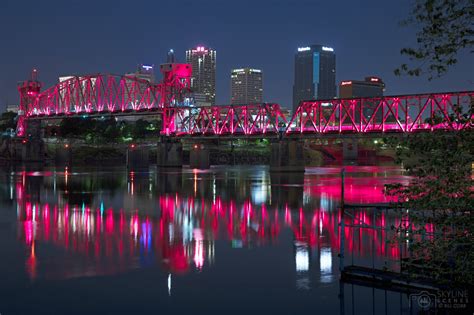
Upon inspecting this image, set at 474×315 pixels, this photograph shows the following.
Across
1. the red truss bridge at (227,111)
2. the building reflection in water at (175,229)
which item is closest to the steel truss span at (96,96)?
the red truss bridge at (227,111)

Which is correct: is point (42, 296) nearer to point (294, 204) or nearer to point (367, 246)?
point (367, 246)

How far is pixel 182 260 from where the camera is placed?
24062mm

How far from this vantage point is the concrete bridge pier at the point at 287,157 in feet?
375

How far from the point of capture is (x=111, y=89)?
180 meters

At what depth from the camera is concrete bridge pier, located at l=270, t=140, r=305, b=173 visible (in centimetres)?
11421

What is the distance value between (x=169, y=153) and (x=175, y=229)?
4387 inches

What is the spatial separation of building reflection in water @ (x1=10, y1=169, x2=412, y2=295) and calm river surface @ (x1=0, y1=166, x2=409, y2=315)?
0.06m

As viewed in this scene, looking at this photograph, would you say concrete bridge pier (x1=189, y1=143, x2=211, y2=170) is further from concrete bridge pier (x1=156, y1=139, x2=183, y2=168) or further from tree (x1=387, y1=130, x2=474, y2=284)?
tree (x1=387, y1=130, x2=474, y2=284)

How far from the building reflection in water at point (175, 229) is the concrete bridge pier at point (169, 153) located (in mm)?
83981

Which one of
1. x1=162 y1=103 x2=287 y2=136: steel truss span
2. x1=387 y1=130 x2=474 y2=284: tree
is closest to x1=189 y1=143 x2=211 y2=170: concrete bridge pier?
x1=162 y1=103 x2=287 y2=136: steel truss span

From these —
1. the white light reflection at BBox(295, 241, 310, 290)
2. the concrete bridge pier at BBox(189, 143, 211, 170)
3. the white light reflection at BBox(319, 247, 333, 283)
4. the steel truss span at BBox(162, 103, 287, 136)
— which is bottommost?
the white light reflection at BBox(295, 241, 310, 290)

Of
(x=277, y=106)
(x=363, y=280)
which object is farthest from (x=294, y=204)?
(x=277, y=106)

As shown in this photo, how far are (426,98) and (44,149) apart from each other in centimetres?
12198

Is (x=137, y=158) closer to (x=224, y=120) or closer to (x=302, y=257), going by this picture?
(x=224, y=120)
